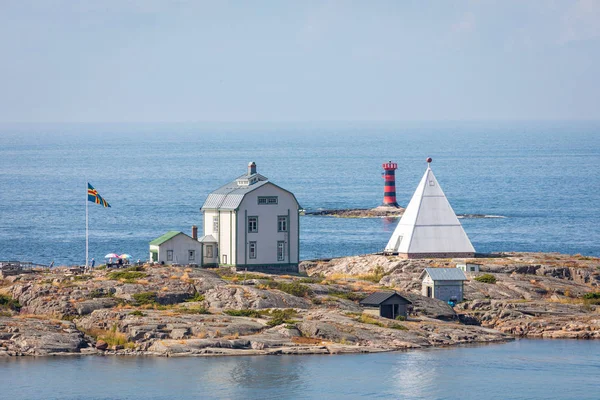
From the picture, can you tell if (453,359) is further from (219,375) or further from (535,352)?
(219,375)

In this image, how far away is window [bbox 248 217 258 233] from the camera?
67.2 m

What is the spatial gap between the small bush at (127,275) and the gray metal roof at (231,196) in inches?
242

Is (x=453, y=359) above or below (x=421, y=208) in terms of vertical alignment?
below

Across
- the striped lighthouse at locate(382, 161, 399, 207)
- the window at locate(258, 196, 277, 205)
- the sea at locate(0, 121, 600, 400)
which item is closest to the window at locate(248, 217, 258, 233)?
the window at locate(258, 196, 277, 205)

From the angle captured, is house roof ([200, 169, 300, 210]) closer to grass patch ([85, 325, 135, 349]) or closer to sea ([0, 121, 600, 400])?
grass patch ([85, 325, 135, 349])

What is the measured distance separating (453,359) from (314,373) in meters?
6.30

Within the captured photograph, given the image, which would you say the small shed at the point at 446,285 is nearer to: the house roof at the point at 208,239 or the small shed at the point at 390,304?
the small shed at the point at 390,304

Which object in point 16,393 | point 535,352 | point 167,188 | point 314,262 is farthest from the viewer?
point 167,188

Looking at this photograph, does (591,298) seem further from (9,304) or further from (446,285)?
(9,304)

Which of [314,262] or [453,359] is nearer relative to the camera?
[453,359]

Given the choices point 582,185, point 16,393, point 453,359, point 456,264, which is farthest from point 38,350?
point 582,185

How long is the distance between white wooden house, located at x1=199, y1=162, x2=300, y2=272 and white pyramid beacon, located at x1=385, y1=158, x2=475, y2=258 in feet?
28.7

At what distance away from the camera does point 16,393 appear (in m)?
49.4

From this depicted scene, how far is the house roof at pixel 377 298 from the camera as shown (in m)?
60.9
